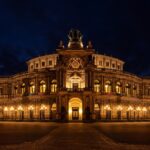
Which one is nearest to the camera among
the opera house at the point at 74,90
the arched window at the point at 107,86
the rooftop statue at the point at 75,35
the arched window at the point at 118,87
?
the opera house at the point at 74,90

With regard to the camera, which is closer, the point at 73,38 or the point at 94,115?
the point at 94,115

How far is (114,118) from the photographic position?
308ft

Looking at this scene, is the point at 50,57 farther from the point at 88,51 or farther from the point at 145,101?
the point at 145,101

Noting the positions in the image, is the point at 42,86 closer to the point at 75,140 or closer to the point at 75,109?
the point at 75,109

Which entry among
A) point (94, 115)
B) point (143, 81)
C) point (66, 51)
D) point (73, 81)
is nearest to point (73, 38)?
point (66, 51)

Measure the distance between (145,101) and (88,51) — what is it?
111 ft

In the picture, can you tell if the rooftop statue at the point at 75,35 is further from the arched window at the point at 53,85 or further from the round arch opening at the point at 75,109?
the round arch opening at the point at 75,109

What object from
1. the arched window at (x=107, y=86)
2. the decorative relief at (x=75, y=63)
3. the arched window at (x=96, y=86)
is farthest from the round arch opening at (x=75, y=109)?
the arched window at (x=107, y=86)

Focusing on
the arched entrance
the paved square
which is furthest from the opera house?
the paved square

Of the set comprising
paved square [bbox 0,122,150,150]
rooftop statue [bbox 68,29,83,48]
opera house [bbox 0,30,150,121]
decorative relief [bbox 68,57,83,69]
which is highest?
rooftop statue [bbox 68,29,83,48]

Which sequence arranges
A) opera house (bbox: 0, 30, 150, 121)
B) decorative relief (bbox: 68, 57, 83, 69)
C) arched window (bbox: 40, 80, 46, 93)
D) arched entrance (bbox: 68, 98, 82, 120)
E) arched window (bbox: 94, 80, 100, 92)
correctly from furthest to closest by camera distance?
arched window (bbox: 40, 80, 46, 93) < arched window (bbox: 94, 80, 100, 92) < decorative relief (bbox: 68, 57, 83, 69) < arched entrance (bbox: 68, 98, 82, 120) < opera house (bbox: 0, 30, 150, 121)

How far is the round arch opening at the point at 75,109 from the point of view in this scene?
85.9 meters

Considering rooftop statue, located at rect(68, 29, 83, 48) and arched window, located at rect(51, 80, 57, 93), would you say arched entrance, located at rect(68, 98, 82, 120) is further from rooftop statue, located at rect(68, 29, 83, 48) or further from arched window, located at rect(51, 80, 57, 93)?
rooftop statue, located at rect(68, 29, 83, 48)

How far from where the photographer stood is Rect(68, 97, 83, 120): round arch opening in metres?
85.9
